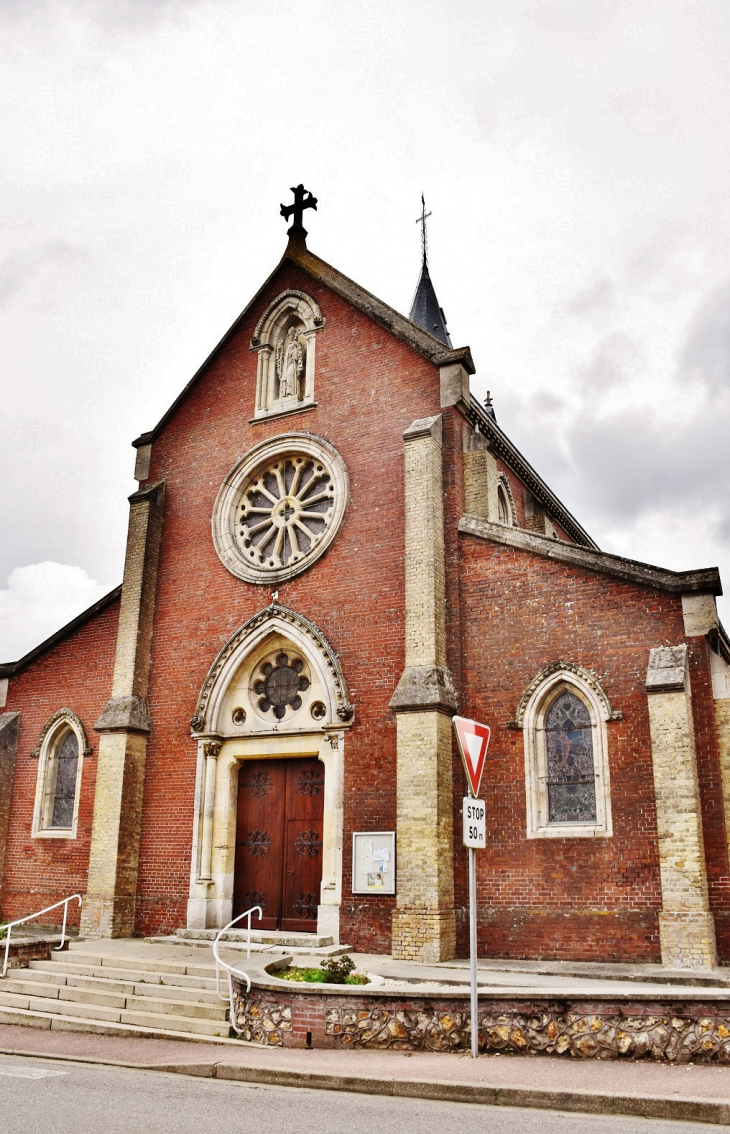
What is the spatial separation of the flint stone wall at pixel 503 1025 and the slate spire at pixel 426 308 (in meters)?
21.0

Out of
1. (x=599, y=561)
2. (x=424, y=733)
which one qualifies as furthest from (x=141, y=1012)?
(x=599, y=561)

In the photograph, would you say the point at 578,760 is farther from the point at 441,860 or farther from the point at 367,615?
the point at 367,615

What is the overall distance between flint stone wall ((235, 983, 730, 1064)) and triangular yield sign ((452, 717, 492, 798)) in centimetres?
215

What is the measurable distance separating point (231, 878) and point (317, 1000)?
255 inches

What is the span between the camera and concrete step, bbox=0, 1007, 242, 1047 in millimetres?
10148

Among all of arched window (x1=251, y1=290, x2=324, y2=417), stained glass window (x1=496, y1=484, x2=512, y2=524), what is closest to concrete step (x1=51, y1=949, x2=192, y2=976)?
arched window (x1=251, y1=290, x2=324, y2=417)

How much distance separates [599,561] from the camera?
13492 millimetres

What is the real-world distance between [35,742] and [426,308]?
16778 millimetres

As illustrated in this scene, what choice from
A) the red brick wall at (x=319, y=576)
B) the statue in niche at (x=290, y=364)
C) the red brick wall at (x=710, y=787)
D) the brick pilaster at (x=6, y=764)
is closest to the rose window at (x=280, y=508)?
the red brick wall at (x=319, y=576)

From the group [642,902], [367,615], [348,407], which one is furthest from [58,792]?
[642,902]

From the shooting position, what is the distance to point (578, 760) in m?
13.2

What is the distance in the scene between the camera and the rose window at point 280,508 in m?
16.3

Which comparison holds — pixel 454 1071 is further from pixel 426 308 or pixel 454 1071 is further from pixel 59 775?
pixel 426 308

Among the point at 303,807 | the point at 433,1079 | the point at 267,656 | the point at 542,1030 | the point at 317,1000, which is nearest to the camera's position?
the point at 433,1079
